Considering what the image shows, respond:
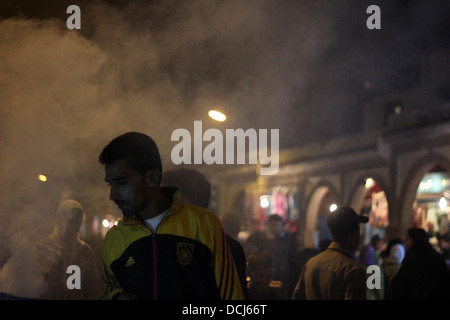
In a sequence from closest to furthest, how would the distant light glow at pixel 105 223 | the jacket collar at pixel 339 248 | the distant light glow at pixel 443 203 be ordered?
the jacket collar at pixel 339 248 < the distant light glow at pixel 105 223 < the distant light glow at pixel 443 203

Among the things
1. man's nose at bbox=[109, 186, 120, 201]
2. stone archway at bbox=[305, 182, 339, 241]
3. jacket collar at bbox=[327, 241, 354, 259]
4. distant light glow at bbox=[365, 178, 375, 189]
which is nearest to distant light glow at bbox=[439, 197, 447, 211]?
distant light glow at bbox=[365, 178, 375, 189]

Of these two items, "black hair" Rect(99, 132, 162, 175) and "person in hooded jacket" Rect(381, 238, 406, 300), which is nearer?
"black hair" Rect(99, 132, 162, 175)

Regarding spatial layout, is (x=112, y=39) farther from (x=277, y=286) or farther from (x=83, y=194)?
(x=277, y=286)

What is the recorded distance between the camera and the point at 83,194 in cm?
412

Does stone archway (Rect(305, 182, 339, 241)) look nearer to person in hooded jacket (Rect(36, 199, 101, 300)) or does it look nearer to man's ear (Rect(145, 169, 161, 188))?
person in hooded jacket (Rect(36, 199, 101, 300))

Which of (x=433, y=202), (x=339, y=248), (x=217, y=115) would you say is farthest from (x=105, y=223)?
(x=433, y=202)

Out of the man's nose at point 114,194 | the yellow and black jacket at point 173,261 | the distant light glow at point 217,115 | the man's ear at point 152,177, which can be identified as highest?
the distant light glow at point 217,115

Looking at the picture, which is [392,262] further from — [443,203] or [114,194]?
[443,203]

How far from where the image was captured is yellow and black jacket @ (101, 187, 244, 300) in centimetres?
163

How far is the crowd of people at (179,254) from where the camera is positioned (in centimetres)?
164

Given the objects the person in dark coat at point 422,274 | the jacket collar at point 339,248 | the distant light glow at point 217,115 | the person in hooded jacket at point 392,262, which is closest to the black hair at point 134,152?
the jacket collar at point 339,248

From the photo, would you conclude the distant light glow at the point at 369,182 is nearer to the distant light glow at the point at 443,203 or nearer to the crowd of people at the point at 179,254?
the distant light glow at the point at 443,203

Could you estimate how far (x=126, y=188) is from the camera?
5.51ft

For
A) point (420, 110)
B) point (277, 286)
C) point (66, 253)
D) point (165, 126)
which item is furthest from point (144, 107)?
point (420, 110)
